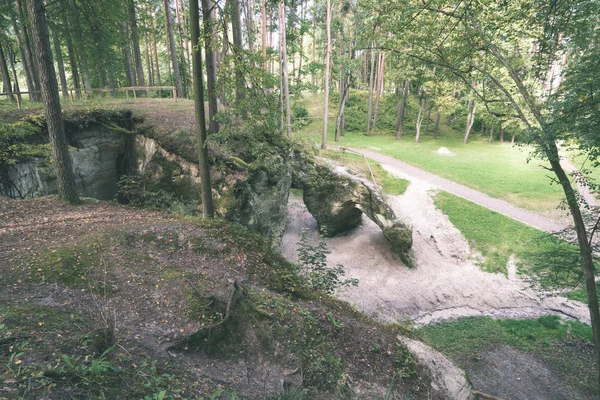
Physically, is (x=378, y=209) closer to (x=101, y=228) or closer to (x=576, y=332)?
(x=576, y=332)

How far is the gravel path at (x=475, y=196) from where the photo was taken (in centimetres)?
1704

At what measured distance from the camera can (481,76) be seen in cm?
901

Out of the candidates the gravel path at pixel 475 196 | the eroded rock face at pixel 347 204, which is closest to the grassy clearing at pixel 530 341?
the eroded rock face at pixel 347 204

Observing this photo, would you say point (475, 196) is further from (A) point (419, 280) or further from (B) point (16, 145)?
(B) point (16, 145)

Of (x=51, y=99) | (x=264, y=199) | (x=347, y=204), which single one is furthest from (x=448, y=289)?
(x=51, y=99)

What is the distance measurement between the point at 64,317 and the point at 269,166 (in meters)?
8.53

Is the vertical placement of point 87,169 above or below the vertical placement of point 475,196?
above

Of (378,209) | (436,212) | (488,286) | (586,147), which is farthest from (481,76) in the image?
(436,212)

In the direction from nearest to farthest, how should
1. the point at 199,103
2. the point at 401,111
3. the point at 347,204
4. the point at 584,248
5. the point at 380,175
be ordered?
1. the point at 199,103
2. the point at 584,248
3. the point at 347,204
4. the point at 380,175
5. the point at 401,111

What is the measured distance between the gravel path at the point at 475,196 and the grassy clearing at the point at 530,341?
535cm

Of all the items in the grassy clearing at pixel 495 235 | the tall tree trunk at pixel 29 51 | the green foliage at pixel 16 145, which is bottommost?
the grassy clearing at pixel 495 235

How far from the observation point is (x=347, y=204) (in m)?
16.3

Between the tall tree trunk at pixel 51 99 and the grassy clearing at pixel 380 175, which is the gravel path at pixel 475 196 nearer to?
the grassy clearing at pixel 380 175

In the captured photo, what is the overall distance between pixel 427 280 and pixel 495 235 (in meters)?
5.04
